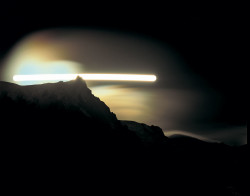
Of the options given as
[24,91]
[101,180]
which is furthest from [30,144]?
[101,180]

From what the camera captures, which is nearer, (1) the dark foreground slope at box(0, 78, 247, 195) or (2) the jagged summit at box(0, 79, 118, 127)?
(1) the dark foreground slope at box(0, 78, 247, 195)

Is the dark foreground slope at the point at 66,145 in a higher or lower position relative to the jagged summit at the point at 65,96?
lower

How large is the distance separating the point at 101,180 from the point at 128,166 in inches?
1040

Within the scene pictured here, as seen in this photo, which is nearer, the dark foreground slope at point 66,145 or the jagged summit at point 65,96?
the dark foreground slope at point 66,145

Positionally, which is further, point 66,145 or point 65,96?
point 65,96

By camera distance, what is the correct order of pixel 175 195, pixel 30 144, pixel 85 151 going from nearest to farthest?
pixel 30 144 < pixel 85 151 < pixel 175 195

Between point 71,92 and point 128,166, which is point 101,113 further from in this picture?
point 128,166

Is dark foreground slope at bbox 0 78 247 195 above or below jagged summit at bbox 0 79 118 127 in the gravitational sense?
below

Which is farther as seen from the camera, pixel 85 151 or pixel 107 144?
pixel 107 144

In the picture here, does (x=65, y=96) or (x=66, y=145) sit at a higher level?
(x=65, y=96)

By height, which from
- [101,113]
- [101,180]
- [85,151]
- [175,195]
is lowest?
[175,195]

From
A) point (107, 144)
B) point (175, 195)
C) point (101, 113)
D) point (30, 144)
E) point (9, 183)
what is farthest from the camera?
point (175, 195)

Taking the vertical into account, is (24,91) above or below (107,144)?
above

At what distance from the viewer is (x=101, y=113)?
146375 millimetres
